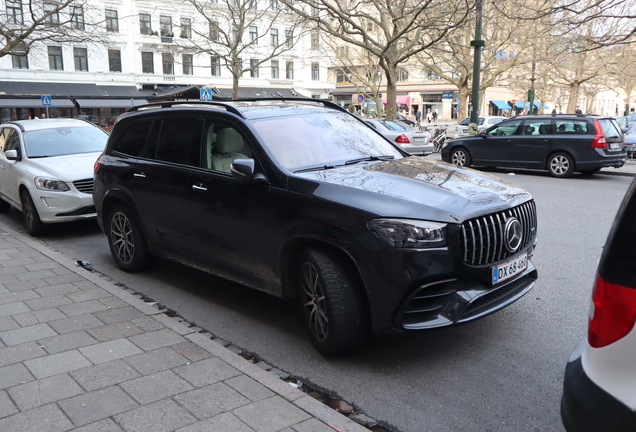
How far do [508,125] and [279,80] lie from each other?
146ft

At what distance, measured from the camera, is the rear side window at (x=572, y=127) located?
1405 centimetres

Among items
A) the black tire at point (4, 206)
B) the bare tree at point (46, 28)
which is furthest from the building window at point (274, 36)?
the black tire at point (4, 206)

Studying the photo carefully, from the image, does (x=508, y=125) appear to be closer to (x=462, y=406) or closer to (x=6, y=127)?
(x=6, y=127)

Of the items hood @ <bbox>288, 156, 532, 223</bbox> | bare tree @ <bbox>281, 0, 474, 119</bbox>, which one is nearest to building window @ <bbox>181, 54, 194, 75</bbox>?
bare tree @ <bbox>281, 0, 474, 119</bbox>

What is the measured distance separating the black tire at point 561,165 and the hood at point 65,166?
10.9 m

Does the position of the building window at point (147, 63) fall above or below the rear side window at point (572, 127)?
above

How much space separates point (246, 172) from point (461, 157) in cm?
1319

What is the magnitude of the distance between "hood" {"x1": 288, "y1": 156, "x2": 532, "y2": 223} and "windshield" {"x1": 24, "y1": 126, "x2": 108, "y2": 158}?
625cm

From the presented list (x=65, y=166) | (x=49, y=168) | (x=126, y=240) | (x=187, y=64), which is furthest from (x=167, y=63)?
(x=126, y=240)

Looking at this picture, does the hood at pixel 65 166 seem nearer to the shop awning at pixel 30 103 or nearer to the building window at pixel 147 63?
the shop awning at pixel 30 103

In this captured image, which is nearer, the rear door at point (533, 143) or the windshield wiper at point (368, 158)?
the windshield wiper at point (368, 158)

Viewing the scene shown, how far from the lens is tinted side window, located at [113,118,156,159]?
588 cm

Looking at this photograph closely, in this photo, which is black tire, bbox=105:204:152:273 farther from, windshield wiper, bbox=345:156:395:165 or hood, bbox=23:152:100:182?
windshield wiper, bbox=345:156:395:165

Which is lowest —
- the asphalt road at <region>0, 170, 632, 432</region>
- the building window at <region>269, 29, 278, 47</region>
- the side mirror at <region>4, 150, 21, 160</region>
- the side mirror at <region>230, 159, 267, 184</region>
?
the asphalt road at <region>0, 170, 632, 432</region>
